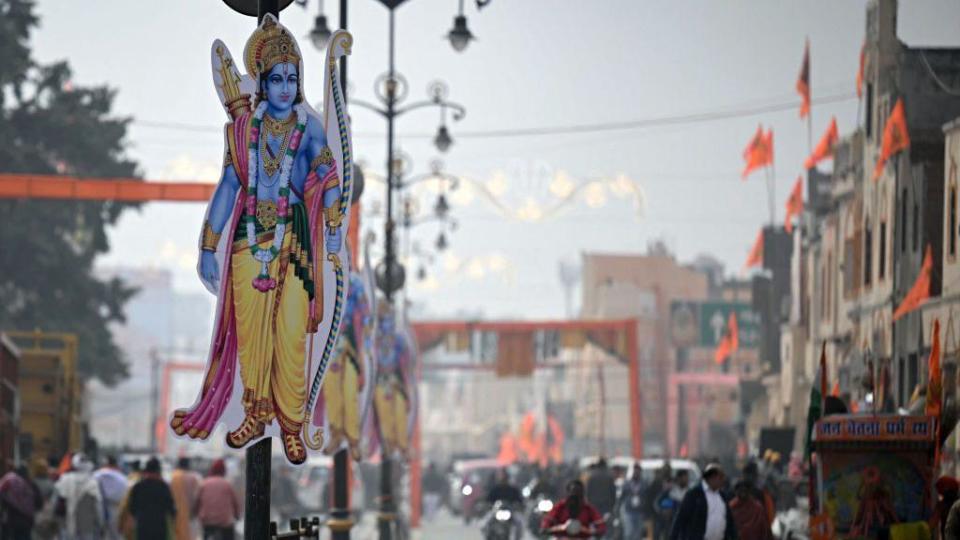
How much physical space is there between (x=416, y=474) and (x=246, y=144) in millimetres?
49803

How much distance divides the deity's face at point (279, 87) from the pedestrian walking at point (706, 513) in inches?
326

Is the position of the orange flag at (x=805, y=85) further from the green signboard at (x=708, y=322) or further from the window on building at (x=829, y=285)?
the green signboard at (x=708, y=322)

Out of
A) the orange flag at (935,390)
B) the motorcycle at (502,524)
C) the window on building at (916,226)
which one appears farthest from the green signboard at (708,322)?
the orange flag at (935,390)

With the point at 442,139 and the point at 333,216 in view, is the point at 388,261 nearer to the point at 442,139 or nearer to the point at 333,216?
the point at 442,139

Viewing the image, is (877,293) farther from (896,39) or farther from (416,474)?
(416,474)

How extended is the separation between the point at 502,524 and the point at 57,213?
3677 centimetres

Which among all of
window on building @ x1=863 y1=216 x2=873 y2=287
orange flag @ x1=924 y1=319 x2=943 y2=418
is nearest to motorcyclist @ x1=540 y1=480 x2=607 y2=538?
orange flag @ x1=924 y1=319 x2=943 y2=418

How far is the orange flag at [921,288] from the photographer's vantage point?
124ft

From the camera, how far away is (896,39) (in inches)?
1848

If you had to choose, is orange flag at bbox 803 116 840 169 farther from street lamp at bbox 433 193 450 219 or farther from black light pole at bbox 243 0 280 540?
black light pole at bbox 243 0 280 540

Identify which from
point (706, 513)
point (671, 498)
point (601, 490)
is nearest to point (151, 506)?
point (671, 498)

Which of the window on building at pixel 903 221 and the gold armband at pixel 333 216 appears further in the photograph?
the window on building at pixel 903 221

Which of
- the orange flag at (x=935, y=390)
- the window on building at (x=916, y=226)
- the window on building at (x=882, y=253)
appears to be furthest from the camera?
the window on building at (x=882, y=253)

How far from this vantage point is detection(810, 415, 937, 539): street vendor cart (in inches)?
890
